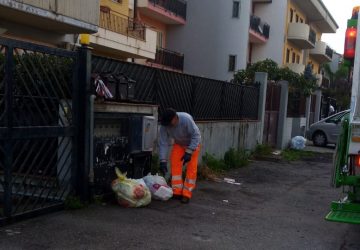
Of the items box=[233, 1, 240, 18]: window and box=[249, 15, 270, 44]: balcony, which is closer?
box=[233, 1, 240, 18]: window

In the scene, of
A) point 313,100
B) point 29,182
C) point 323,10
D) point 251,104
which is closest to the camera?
point 29,182

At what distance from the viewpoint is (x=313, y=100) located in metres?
25.6

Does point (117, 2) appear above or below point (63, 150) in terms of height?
above

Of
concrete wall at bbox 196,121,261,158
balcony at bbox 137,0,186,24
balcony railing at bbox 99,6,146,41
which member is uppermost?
balcony at bbox 137,0,186,24

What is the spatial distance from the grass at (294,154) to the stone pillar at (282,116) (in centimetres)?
37

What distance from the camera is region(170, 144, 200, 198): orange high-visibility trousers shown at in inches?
294

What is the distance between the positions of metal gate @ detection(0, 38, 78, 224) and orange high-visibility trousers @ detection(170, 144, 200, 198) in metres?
1.71

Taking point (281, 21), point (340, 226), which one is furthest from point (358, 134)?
point (281, 21)

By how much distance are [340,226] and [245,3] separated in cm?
2327

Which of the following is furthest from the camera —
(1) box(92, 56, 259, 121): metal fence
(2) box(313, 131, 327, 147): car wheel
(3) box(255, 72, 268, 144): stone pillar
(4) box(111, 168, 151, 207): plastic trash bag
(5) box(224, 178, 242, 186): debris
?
(2) box(313, 131, 327, 147): car wheel

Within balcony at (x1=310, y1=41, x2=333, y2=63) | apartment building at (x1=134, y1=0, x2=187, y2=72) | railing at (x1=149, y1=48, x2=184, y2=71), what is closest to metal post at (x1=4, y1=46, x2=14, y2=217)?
apartment building at (x1=134, y1=0, x2=187, y2=72)

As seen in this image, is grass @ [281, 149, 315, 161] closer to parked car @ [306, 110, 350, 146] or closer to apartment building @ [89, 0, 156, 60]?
parked car @ [306, 110, 350, 146]

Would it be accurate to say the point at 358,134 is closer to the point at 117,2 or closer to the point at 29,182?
the point at 29,182

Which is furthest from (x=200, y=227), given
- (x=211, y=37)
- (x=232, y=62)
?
(x=232, y=62)
